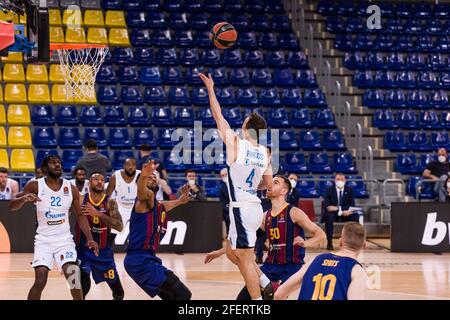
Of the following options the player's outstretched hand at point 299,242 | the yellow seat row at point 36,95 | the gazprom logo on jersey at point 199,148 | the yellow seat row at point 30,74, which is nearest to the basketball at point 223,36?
the player's outstretched hand at point 299,242

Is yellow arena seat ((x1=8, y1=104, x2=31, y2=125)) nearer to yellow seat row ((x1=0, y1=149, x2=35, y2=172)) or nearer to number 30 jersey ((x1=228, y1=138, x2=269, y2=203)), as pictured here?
yellow seat row ((x1=0, y1=149, x2=35, y2=172))

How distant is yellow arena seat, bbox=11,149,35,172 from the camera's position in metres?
17.9

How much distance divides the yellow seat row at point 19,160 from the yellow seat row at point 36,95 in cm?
163

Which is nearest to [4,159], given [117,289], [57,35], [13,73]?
[13,73]

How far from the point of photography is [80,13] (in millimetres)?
21484

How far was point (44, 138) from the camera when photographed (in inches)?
735

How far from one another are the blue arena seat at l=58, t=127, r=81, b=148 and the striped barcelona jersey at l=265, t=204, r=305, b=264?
1074cm

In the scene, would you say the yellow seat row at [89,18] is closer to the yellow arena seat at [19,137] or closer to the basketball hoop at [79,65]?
the yellow arena seat at [19,137]

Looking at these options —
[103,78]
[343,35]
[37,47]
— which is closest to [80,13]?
[103,78]

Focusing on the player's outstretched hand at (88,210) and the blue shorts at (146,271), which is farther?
the player's outstretched hand at (88,210)

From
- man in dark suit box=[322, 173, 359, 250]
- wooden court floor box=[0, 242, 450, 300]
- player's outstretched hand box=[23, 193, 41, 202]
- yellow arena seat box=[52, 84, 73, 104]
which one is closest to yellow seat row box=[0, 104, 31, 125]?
yellow arena seat box=[52, 84, 73, 104]

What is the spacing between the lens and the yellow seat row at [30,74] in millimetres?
19766

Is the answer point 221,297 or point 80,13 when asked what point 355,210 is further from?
point 80,13

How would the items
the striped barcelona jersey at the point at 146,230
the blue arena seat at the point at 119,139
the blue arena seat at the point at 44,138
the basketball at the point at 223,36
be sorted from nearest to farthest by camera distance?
1. the striped barcelona jersey at the point at 146,230
2. the basketball at the point at 223,36
3. the blue arena seat at the point at 44,138
4. the blue arena seat at the point at 119,139
